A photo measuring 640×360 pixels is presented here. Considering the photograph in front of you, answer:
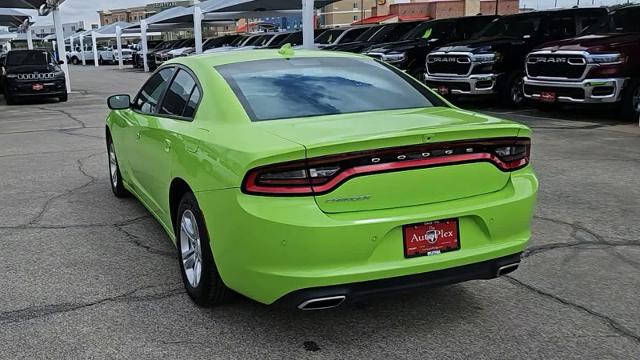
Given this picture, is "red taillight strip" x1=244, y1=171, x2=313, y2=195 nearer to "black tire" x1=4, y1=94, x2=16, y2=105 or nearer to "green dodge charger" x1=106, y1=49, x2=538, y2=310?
"green dodge charger" x1=106, y1=49, x2=538, y2=310

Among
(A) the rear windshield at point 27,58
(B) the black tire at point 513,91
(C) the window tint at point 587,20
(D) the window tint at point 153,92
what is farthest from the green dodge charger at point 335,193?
(A) the rear windshield at point 27,58

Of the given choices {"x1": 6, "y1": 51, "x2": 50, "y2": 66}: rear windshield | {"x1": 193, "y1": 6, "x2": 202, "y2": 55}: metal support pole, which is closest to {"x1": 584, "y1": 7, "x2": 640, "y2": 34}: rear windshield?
{"x1": 6, "y1": 51, "x2": 50, "y2": 66}: rear windshield

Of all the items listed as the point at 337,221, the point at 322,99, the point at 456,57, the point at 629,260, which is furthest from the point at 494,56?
the point at 337,221

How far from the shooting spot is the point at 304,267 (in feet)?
9.53

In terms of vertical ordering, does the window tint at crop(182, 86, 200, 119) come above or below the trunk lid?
above

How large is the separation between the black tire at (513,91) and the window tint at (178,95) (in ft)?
32.7

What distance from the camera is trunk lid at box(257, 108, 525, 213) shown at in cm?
294

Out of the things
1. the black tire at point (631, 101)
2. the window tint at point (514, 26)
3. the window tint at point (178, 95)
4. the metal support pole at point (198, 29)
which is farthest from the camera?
the metal support pole at point (198, 29)

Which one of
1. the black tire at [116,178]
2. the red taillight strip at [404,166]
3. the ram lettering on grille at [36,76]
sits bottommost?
the black tire at [116,178]

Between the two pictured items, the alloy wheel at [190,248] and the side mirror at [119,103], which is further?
the side mirror at [119,103]

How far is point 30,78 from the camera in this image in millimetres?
17828

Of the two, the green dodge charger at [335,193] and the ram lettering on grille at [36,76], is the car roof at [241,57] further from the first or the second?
the ram lettering on grille at [36,76]

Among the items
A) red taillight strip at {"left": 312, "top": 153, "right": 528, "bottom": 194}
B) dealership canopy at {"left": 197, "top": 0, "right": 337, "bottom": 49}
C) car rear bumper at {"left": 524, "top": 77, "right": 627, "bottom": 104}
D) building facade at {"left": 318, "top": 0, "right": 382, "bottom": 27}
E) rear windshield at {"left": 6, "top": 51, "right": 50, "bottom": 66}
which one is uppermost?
building facade at {"left": 318, "top": 0, "right": 382, "bottom": 27}

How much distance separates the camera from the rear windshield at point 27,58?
18.6 metres
